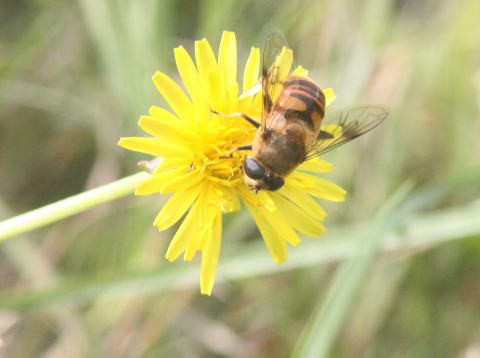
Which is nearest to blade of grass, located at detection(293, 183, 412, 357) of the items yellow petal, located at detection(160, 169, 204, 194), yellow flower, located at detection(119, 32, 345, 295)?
yellow flower, located at detection(119, 32, 345, 295)

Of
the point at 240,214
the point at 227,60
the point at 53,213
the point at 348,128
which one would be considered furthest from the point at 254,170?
the point at 240,214

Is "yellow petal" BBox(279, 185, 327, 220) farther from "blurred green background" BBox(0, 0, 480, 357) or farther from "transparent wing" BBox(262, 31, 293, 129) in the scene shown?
"blurred green background" BBox(0, 0, 480, 357)

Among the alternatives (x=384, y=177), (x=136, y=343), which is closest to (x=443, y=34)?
(x=384, y=177)

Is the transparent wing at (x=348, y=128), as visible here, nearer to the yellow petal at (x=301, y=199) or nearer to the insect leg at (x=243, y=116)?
the yellow petal at (x=301, y=199)

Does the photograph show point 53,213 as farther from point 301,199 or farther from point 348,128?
point 348,128

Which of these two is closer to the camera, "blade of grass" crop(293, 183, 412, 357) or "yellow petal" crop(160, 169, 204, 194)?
"yellow petal" crop(160, 169, 204, 194)

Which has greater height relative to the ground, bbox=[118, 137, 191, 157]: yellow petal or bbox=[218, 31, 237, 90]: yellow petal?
bbox=[218, 31, 237, 90]: yellow petal

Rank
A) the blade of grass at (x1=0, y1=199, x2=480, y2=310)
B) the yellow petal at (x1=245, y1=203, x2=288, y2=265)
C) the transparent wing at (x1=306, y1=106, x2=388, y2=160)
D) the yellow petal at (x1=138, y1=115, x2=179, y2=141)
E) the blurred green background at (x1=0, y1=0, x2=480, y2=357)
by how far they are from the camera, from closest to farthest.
Answer: the yellow petal at (x1=138, y1=115, x2=179, y2=141) → the yellow petal at (x1=245, y1=203, x2=288, y2=265) → the transparent wing at (x1=306, y1=106, x2=388, y2=160) → the blade of grass at (x1=0, y1=199, x2=480, y2=310) → the blurred green background at (x1=0, y1=0, x2=480, y2=357)

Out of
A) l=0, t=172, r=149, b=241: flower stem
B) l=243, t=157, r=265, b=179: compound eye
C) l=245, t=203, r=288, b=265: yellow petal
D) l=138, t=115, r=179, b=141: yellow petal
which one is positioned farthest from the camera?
l=245, t=203, r=288, b=265: yellow petal
